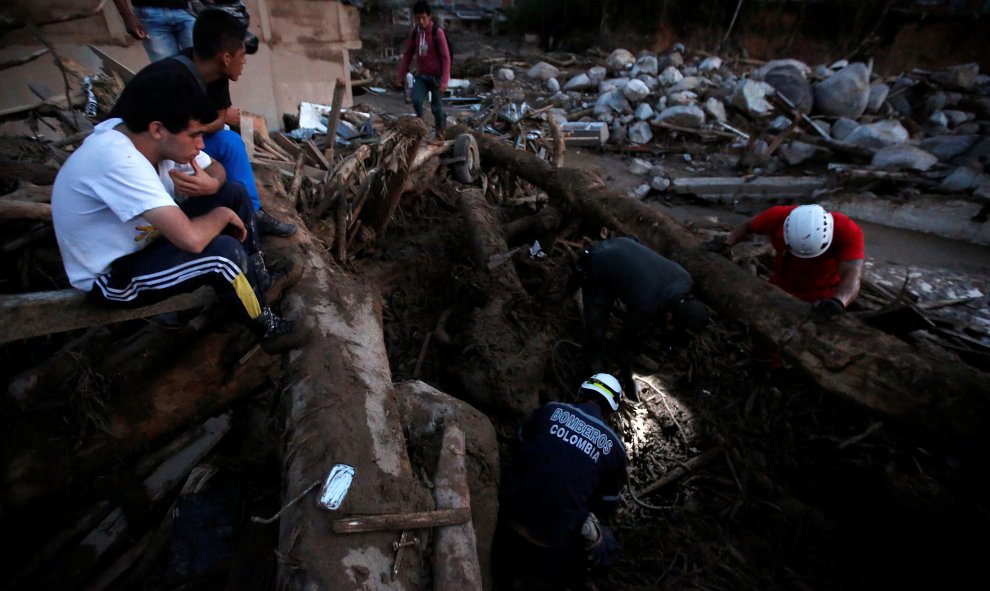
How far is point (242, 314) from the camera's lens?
239 cm

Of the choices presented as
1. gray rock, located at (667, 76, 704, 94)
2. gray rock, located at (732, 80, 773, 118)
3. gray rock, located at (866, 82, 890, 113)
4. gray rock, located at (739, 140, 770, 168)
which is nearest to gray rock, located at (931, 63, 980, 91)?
gray rock, located at (866, 82, 890, 113)

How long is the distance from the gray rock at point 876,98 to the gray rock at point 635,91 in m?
5.24

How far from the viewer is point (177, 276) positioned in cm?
221

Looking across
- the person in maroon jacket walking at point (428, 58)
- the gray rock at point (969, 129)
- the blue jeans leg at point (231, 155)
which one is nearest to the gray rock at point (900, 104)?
the gray rock at point (969, 129)

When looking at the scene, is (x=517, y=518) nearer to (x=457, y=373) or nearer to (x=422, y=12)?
(x=457, y=373)

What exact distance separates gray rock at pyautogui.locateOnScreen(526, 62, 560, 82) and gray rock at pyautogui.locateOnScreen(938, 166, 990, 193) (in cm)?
1087

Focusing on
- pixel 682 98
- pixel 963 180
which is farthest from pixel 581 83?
pixel 963 180

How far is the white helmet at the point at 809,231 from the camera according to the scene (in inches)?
146

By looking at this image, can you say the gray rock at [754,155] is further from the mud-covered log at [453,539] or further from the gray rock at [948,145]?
the mud-covered log at [453,539]

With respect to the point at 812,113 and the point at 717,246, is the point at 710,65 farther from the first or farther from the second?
the point at 717,246

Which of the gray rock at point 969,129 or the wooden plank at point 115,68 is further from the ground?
the wooden plank at point 115,68

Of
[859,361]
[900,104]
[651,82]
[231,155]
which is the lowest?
[651,82]

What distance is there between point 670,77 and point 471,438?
1393 cm

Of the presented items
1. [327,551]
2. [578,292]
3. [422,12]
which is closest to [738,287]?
[578,292]
